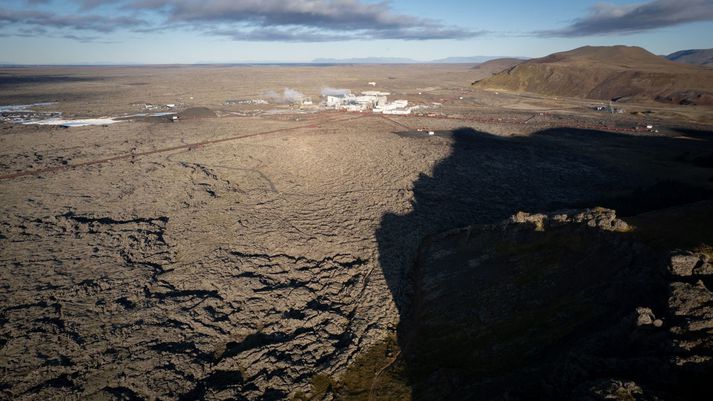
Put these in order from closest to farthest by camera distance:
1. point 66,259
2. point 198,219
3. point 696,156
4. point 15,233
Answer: point 66,259 → point 15,233 → point 198,219 → point 696,156

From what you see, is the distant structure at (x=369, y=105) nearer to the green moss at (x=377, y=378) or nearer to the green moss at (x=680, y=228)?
the green moss at (x=680, y=228)

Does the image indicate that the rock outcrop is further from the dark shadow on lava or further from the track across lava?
the track across lava

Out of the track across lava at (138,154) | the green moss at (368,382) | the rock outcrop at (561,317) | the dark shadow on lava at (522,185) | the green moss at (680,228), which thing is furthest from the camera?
the track across lava at (138,154)

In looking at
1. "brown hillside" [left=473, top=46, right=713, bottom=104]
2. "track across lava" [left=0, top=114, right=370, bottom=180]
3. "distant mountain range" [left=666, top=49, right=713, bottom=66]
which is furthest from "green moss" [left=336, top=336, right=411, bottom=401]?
"distant mountain range" [left=666, top=49, right=713, bottom=66]

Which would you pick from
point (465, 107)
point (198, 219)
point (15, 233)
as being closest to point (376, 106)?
point (465, 107)

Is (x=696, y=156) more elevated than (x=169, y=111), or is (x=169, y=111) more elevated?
(x=169, y=111)

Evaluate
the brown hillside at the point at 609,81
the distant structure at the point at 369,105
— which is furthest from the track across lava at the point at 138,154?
the brown hillside at the point at 609,81

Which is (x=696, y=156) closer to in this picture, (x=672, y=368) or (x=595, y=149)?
(x=595, y=149)

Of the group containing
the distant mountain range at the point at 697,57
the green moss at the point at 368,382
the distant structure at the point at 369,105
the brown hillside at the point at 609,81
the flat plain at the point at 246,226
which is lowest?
the green moss at the point at 368,382
